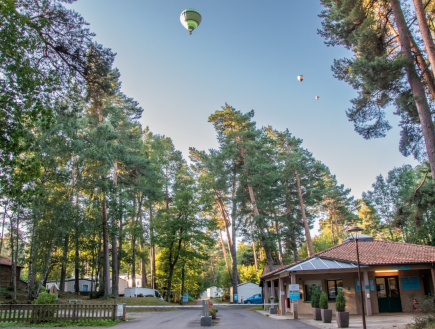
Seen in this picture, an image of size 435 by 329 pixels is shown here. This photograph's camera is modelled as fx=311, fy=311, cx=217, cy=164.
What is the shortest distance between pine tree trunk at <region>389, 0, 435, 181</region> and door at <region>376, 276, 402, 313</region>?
9.85 meters

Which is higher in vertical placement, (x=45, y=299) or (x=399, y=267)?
(x=399, y=267)

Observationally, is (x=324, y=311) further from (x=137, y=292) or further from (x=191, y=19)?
(x=137, y=292)

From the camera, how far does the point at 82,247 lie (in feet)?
88.1

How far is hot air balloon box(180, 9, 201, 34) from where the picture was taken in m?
12.3

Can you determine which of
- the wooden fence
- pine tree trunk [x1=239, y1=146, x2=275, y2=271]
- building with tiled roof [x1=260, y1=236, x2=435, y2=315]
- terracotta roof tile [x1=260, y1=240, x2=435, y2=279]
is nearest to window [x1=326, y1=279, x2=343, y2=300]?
building with tiled roof [x1=260, y1=236, x2=435, y2=315]

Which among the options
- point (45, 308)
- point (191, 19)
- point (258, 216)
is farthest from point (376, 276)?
point (45, 308)

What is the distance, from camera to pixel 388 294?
55.5 ft

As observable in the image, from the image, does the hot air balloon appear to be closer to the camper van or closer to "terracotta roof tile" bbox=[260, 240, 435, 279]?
"terracotta roof tile" bbox=[260, 240, 435, 279]

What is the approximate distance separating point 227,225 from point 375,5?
2920 centimetres

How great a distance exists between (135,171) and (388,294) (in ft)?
74.1

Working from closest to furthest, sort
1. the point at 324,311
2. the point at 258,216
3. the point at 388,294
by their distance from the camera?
the point at 324,311
the point at 388,294
the point at 258,216

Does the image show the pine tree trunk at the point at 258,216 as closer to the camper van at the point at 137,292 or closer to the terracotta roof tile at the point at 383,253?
the terracotta roof tile at the point at 383,253

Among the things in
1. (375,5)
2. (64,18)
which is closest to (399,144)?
(375,5)

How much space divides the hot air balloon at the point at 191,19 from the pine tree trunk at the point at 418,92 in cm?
707
